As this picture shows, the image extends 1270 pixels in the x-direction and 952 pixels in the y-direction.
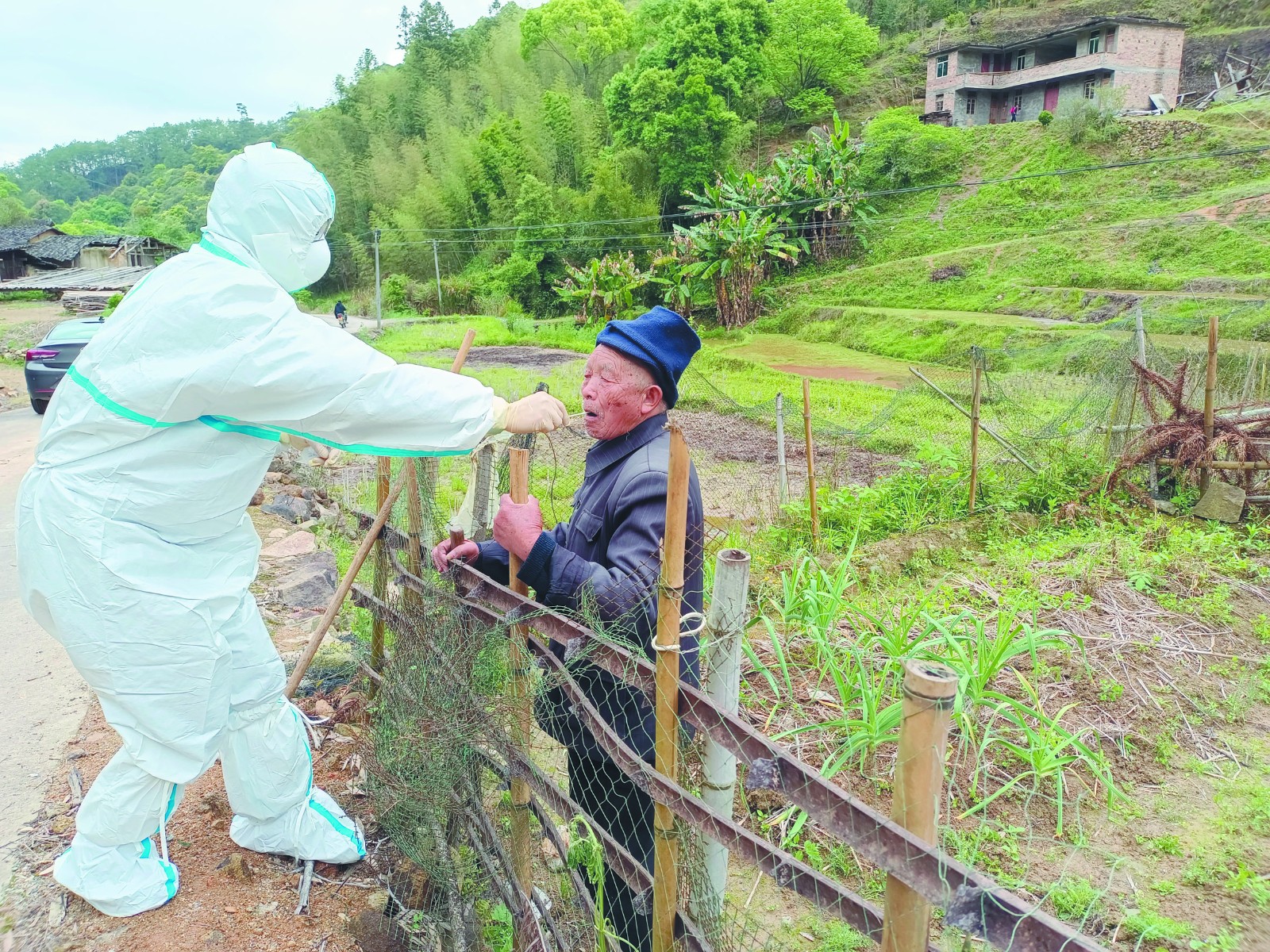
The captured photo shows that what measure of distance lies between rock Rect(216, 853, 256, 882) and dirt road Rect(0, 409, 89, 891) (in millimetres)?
690

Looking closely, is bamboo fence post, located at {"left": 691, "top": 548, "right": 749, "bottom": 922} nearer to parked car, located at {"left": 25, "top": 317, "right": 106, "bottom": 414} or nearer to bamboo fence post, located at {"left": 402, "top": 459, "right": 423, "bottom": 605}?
bamboo fence post, located at {"left": 402, "top": 459, "right": 423, "bottom": 605}

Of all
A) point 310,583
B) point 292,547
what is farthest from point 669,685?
point 292,547

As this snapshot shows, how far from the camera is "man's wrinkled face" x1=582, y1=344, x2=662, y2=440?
2.08 metres

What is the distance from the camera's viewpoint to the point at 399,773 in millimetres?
2438

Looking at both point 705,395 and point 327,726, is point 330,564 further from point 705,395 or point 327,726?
point 705,395

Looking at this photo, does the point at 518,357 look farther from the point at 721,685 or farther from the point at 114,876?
the point at 721,685

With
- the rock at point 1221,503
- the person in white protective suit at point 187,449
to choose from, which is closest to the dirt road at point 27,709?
the person in white protective suit at point 187,449

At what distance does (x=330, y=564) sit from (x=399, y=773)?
3613 millimetres

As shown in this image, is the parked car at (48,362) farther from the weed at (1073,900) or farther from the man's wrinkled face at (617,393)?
the weed at (1073,900)

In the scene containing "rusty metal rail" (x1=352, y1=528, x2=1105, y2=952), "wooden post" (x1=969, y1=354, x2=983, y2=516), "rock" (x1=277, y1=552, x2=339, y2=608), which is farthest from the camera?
"wooden post" (x1=969, y1=354, x2=983, y2=516)

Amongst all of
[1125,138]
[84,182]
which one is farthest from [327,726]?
[84,182]

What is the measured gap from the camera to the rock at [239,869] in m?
2.66

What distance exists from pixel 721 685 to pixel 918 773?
600 millimetres

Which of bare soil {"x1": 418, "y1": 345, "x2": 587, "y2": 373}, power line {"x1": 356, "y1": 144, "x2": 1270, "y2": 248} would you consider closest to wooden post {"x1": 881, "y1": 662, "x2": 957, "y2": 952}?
bare soil {"x1": 418, "y1": 345, "x2": 587, "y2": 373}
